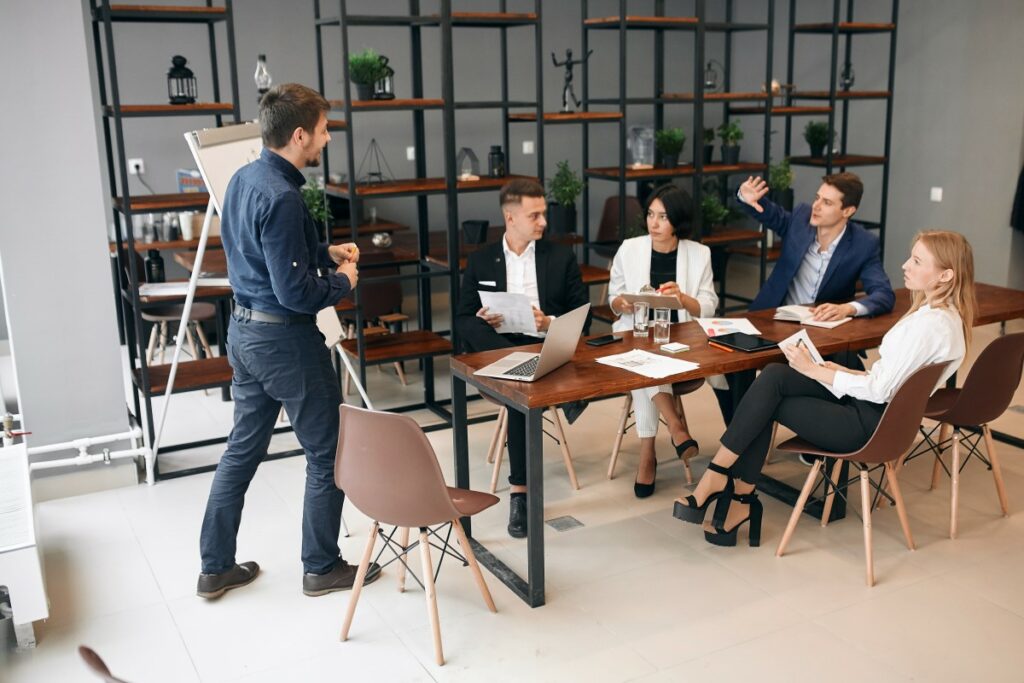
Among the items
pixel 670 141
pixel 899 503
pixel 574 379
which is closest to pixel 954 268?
pixel 899 503

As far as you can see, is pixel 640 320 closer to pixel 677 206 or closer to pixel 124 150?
pixel 677 206

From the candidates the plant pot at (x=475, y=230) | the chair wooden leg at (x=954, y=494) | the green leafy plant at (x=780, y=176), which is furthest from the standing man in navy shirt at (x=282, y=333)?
the green leafy plant at (x=780, y=176)

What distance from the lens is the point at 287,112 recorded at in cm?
293

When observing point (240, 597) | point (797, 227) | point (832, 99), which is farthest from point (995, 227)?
point (240, 597)

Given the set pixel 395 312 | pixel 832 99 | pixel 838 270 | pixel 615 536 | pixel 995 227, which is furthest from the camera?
pixel 995 227

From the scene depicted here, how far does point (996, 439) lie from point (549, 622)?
9.37 feet

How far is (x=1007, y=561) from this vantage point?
3.53 metres

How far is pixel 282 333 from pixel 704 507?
172 centimetres

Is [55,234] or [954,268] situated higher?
[55,234]

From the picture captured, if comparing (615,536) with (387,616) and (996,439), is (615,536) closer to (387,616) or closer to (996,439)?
(387,616)

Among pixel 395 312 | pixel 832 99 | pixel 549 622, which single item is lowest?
pixel 549 622

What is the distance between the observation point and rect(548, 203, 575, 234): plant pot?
18.9 feet

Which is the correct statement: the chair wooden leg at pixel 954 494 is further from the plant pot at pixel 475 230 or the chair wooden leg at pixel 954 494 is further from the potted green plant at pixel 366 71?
the potted green plant at pixel 366 71

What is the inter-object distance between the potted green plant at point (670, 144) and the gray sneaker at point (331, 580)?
3801 mm
